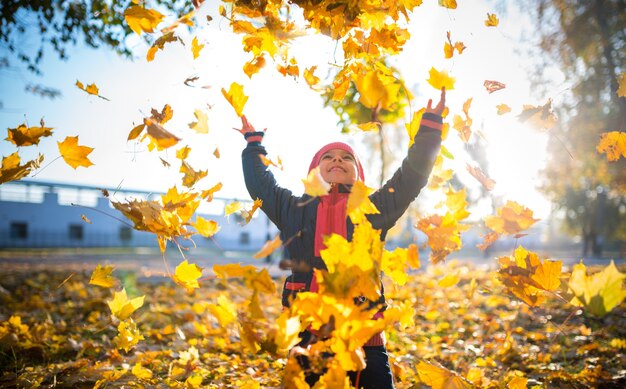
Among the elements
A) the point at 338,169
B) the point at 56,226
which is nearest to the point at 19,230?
the point at 56,226

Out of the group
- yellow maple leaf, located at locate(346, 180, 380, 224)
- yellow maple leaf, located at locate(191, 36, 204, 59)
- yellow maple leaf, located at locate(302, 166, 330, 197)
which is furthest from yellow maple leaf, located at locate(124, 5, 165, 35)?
yellow maple leaf, located at locate(346, 180, 380, 224)

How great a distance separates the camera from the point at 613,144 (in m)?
1.77

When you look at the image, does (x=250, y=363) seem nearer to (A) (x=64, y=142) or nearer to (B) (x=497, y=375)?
(B) (x=497, y=375)

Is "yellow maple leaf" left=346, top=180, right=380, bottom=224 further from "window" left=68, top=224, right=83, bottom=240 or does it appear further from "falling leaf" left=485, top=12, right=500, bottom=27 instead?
"window" left=68, top=224, right=83, bottom=240

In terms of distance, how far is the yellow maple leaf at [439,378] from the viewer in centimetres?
151

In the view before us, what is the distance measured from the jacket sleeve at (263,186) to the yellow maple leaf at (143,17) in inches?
27.6

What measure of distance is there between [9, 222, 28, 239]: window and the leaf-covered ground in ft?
105

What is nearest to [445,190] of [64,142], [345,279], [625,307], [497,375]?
[345,279]

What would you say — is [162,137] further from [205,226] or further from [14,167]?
[14,167]

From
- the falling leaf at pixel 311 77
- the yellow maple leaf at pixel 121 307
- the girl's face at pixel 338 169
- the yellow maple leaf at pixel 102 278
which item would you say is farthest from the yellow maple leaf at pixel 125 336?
the falling leaf at pixel 311 77

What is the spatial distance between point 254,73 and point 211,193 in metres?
0.60

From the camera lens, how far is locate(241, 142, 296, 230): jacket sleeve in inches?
74.8

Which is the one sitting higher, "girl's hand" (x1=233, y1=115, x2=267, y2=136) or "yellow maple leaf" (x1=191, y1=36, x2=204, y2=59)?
"yellow maple leaf" (x1=191, y1=36, x2=204, y2=59)

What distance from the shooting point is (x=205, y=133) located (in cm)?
155
